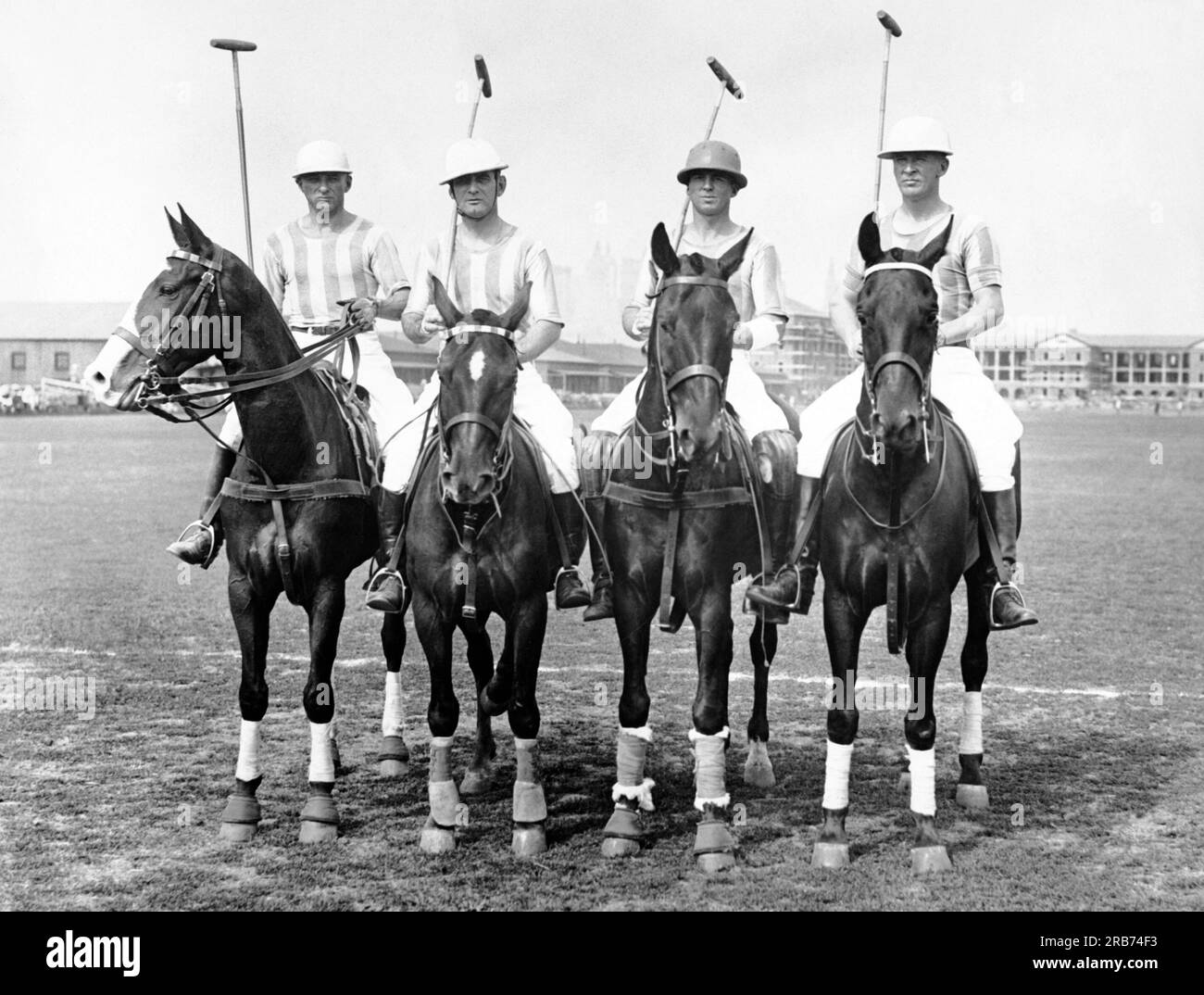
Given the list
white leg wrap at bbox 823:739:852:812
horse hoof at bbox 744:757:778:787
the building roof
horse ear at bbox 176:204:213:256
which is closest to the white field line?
horse hoof at bbox 744:757:778:787

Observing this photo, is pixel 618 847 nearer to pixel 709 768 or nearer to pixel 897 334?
pixel 709 768

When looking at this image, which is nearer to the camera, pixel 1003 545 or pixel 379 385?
pixel 1003 545

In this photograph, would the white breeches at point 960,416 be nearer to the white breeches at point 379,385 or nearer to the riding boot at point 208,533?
the white breeches at point 379,385

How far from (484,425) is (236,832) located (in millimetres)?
2439

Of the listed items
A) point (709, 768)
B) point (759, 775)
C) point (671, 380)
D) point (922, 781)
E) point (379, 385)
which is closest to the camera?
point (671, 380)

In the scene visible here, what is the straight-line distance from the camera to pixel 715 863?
19.0 ft

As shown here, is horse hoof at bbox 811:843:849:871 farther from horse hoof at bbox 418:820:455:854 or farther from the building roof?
the building roof

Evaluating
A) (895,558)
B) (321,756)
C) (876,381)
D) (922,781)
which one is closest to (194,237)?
(321,756)

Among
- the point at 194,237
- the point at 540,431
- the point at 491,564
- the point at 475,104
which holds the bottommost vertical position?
the point at 491,564

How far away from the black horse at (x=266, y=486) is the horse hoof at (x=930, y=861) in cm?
282

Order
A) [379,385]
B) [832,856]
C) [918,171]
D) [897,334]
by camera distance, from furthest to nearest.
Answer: [379,385] < [918,171] < [832,856] < [897,334]

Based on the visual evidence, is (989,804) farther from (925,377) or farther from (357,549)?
(357,549)

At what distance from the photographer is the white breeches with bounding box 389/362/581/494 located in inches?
255
